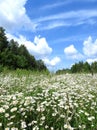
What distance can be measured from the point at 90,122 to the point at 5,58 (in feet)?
191

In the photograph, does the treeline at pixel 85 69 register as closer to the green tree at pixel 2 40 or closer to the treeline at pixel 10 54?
the treeline at pixel 10 54

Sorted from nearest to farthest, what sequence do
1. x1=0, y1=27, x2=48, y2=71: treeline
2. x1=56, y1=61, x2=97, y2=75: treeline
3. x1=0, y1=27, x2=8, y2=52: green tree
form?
Result: x1=56, y1=61, x2=97, y2=75: treeline → x1=0, y1=27, x2=48, y2=71: treeline → x1=0, y1=27, x2=8, y2=52: green tree

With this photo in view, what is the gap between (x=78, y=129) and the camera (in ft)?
22.1

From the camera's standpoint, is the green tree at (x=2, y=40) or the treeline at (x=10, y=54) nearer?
the treeline at (x=10, y=54)

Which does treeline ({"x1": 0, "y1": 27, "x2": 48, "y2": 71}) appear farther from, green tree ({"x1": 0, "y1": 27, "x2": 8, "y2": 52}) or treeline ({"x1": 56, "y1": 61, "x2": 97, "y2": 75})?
treeline ({"x1": 56, "y1": 61, "x2": 97, "y2": 75})

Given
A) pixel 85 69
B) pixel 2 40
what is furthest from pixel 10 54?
pixel 85 69

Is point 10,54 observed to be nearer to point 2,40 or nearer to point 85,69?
point 2,40

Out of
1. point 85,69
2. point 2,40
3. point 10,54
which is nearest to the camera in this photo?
point 85,69

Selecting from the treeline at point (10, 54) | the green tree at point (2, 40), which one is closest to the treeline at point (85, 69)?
the treeline at point (10, 54)

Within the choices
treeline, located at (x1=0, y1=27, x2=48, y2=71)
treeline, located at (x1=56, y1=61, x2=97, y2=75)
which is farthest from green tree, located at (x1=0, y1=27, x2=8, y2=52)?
treeline, located at (x1=56, y1=61, x2=97, y2=75)

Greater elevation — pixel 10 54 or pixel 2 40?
pixel 2 40

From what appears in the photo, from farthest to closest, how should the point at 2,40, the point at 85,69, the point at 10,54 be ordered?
the point at 2,40 < the point at 10,54 < the point at 85,69

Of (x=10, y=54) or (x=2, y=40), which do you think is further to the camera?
(x=2, y=40)

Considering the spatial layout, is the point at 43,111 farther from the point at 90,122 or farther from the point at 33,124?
the point at 90,122
